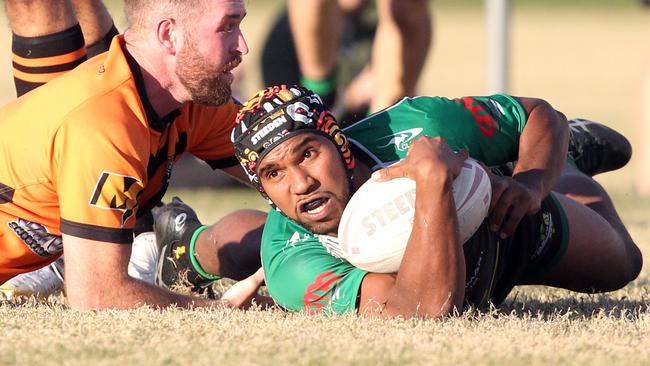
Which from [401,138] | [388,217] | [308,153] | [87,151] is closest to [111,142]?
[87,151]

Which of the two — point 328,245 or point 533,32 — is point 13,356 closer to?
point 328,245

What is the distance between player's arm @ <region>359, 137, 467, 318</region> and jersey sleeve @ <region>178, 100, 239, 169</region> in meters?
1.28

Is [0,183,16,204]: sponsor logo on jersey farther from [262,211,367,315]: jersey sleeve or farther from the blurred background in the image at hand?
the blurred background

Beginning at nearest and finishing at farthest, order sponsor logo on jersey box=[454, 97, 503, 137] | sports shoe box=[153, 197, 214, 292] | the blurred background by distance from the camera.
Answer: sponsor logo on jersey box=[454, 97, 503, 137] < sports shoe box=[153, 197, 214, 292] < the blurred background

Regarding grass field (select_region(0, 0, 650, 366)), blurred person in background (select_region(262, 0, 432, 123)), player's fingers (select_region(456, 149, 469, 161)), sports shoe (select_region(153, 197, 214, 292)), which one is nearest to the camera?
grass field (select_region(0, 0, 650, 366))

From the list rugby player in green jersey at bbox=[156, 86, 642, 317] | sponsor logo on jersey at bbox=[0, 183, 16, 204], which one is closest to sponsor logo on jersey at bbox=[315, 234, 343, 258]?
rugby player in green jersey at bbox=[156, 86, 642, 317]

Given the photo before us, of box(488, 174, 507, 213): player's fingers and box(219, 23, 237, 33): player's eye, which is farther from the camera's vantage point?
box(219, 23, 237, 33): player's eye

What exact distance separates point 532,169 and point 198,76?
4.52 ft

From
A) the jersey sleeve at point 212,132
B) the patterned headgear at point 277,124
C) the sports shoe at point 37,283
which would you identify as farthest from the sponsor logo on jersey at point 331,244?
the sports shoe at point 37,283

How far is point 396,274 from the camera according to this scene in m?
4.69

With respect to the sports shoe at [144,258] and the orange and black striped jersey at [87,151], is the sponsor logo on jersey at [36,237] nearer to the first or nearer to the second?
the orange and black striped jersey at [87,151]

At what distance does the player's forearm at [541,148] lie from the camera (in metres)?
4.95

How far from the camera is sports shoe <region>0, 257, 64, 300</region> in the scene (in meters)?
5.50

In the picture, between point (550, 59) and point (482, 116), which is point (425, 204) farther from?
point (550, 59)
